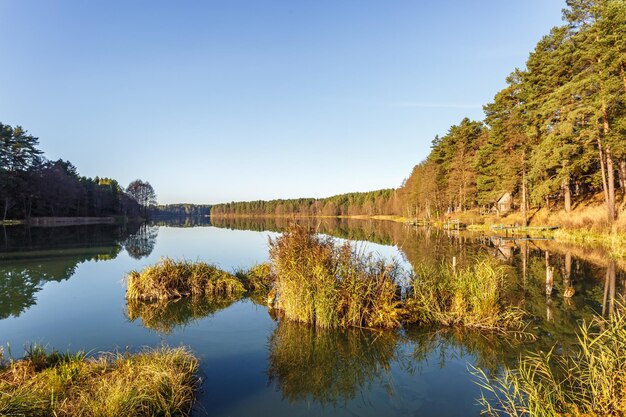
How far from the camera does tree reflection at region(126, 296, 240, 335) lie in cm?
1103

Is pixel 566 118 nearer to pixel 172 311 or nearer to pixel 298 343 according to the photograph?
pixel 298 343

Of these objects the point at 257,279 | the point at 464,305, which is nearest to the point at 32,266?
the point at 257,279

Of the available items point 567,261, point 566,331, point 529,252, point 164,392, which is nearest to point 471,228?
point 529,252

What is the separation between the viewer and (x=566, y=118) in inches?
1167

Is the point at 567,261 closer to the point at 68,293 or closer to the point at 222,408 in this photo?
the point at 222,408

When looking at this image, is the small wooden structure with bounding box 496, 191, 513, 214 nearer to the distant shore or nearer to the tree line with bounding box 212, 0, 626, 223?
the tree line with bounding box 212, 0, 626, 223

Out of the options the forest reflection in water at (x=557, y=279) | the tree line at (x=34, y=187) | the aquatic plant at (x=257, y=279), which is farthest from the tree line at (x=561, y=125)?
the tree line at (x=34, y=187)

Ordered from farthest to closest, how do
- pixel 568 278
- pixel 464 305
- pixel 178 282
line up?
pixel 568 278 → pixel 178 282 → pixel 464 305

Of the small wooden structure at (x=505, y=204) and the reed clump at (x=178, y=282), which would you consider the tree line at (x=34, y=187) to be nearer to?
the reed clump at (x=178, y=282)

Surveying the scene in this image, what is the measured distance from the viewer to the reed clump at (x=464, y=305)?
10.0 metres

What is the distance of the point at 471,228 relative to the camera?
48406 millimetres

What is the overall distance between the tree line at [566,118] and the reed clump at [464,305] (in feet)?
77.1

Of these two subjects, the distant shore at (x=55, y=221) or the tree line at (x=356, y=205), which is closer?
the distant shore at (x=55, y=221)

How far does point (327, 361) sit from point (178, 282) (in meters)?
8.68
